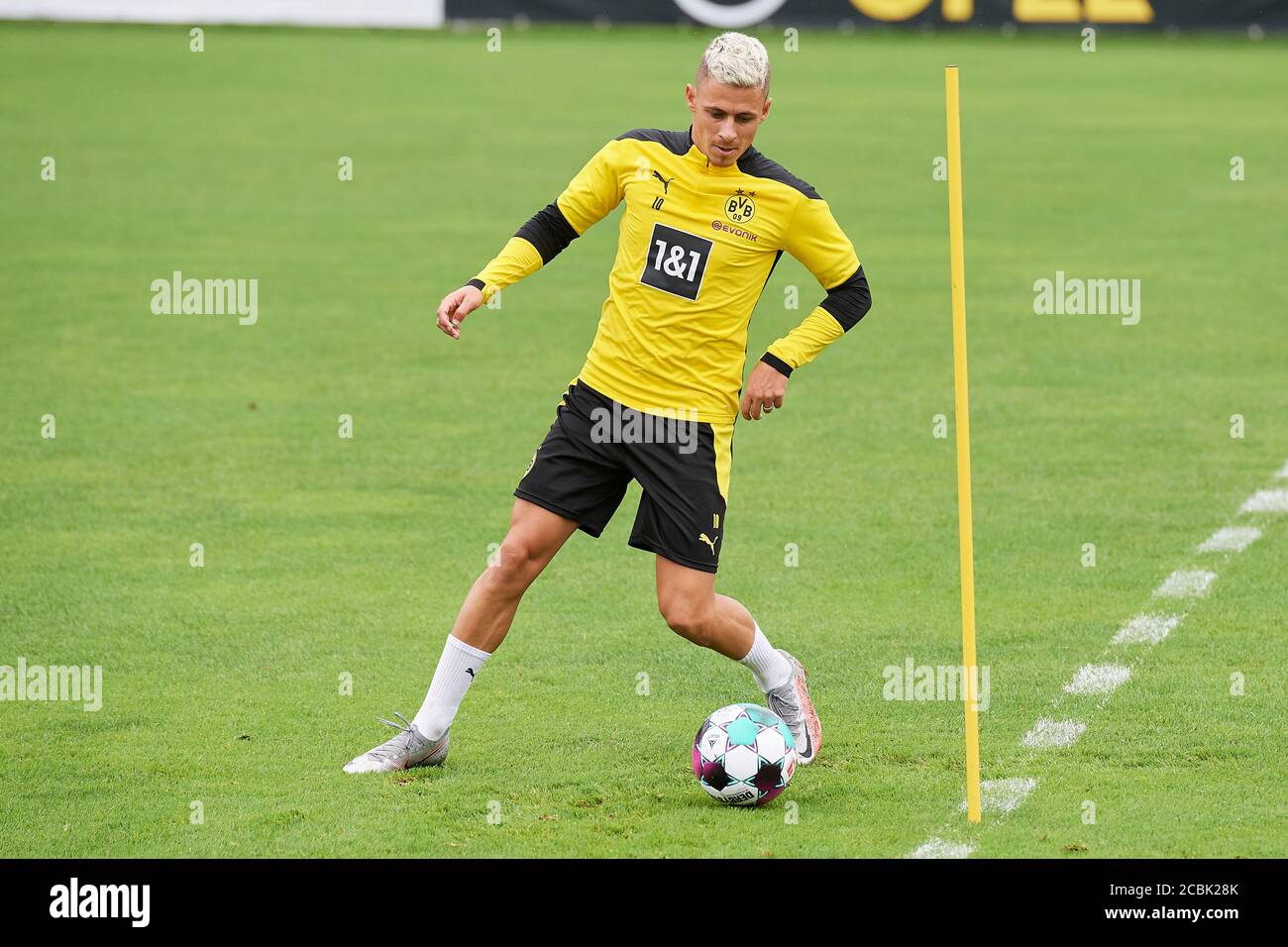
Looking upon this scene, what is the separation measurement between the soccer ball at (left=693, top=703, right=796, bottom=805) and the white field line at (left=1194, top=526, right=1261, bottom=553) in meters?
3.91

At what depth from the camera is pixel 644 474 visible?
21.3 ft

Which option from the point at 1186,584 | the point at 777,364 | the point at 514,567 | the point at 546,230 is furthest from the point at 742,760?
the point at 1186,584

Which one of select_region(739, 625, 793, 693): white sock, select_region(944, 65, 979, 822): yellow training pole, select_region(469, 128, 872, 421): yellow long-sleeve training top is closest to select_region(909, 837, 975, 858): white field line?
select_region(944, 65, 979, 822): yellow training pole

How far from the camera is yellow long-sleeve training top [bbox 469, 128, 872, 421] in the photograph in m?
6.45

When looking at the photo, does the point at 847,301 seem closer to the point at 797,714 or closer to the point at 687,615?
the point at 687,615

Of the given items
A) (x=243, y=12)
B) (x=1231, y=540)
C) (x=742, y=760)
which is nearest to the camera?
(x=742, y=760)

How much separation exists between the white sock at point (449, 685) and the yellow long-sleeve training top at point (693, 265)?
112 centimetres

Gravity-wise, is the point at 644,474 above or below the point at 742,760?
above

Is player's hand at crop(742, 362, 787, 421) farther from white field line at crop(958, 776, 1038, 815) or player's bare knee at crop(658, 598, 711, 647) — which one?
white field line at crop(958, 776, 1038, 815)

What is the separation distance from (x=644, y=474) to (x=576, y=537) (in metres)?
3.41

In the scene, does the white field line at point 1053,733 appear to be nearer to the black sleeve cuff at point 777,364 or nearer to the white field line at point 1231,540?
the black sleeve cuff at point 777,364

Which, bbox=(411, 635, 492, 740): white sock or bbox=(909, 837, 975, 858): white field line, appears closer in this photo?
bbox=(909, 837, 975, 858): white field line
